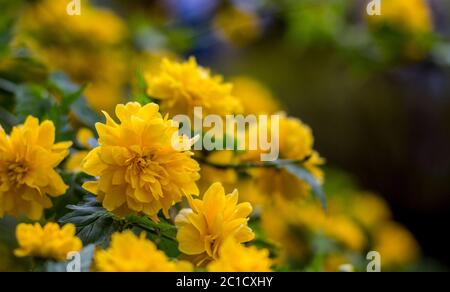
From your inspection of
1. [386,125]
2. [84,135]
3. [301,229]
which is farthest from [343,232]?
[386,125]

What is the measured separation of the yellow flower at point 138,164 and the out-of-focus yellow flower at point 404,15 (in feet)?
2.87

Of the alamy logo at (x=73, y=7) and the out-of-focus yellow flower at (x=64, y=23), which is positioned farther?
the out-of-focus yellow flower at (x=64, y=23)

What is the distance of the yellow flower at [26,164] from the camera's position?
63 centimetres

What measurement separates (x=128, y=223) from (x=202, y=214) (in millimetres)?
66

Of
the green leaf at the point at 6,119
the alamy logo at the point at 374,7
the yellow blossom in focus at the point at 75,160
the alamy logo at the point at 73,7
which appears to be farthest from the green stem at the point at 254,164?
the alamy logo at the point at 374,7

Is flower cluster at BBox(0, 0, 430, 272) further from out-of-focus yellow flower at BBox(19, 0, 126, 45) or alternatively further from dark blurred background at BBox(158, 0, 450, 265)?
dark blurred background at BBox(158, 0, 450, 265)

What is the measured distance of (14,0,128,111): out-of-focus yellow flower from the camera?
51.1 inches

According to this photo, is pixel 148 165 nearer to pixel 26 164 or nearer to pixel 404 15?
pixel 26 164

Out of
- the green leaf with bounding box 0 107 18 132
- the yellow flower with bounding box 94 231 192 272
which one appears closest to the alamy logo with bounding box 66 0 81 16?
the green leaf with bounding box 0 107 18 132

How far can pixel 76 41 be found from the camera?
1.32 m

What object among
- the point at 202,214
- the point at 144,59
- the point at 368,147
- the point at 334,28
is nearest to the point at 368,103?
the point at 368,147

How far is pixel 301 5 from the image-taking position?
1.65m

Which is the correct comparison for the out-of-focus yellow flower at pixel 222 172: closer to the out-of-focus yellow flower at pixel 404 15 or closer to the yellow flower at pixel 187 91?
the yellow flower at pixel 187 91

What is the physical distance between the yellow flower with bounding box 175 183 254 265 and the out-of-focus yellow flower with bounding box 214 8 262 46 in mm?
1151
